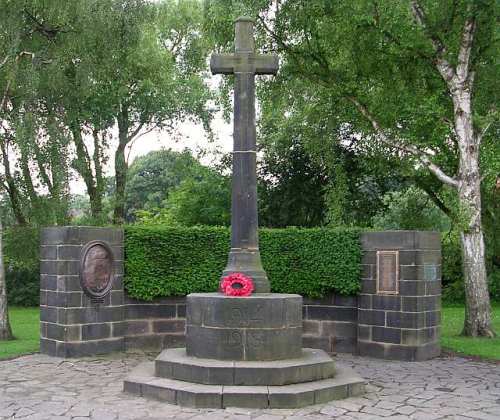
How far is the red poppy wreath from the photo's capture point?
8891mm

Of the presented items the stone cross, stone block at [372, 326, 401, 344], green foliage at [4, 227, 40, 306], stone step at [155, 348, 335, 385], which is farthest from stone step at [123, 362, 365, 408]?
green foliage at [4, 227, 40, 306]

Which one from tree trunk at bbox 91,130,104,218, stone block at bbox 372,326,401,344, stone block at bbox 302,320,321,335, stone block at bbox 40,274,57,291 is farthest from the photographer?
tree trunk at bbox 91,130,104,218

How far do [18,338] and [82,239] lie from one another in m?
4.18

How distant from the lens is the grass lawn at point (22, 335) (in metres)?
12.0

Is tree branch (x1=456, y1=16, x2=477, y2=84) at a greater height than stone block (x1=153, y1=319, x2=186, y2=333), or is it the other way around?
tree branch (x1=456, y1=16, x2=477, y2=84)

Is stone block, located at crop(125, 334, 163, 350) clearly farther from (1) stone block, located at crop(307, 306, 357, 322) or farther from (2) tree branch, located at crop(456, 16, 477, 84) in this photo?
(2) tree branch, located at crop(456, 16, 477, 84)

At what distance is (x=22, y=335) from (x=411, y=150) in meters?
9.90

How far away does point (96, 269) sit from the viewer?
1169 centimetres

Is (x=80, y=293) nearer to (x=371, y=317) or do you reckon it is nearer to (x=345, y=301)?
(x=345, y=301)

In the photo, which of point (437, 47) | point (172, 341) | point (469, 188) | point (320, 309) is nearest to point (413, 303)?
point (320, 309)

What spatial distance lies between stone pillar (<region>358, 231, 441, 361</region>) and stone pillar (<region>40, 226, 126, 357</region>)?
14.9 ft

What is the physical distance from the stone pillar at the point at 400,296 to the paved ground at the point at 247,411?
1.63 feet

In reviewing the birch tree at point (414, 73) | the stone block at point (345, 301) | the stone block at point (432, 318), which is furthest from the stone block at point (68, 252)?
the birch tree at point (414, 73)

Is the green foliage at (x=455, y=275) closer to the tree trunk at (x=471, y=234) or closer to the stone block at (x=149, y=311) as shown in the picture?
the tree trunk at (x=471, y=234)
